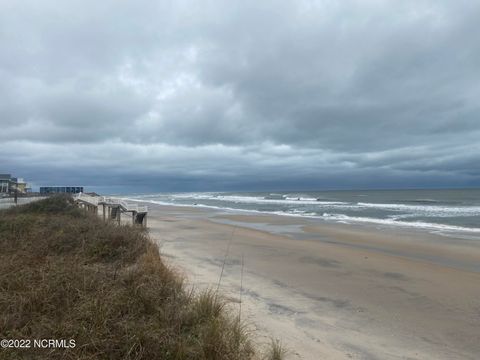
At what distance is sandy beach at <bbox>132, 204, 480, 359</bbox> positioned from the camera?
546 cm

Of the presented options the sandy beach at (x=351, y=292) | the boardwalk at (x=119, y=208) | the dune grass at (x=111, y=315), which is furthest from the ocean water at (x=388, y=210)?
the dune grass at (x=111, y=315)

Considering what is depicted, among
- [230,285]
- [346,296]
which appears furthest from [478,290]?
[230,285]

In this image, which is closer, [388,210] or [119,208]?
[119,208]

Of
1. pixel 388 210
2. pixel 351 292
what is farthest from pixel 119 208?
pixel 388 210

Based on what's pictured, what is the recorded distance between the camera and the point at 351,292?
27.7 feet

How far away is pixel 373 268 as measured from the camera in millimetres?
11422

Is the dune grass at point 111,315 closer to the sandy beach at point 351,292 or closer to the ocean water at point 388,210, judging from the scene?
the sandy beach at point 351,292

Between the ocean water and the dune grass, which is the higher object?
the dune grass

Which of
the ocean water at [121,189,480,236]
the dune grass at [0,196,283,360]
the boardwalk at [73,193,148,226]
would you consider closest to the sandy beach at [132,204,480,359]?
the dune grass at [0,196,283,360]

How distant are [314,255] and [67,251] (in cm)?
931

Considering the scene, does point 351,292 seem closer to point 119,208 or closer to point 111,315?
point 111,315

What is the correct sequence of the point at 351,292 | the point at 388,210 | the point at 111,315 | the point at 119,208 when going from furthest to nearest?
1. the point at 388,210
2. the point at 119,208
3. the point at 351,292
4. the point at 111,315

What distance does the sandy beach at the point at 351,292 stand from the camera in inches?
→ 215

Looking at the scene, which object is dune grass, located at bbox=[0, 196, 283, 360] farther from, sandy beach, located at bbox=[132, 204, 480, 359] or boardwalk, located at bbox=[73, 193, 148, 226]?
boardwalk, located at bbox=[73, 193, 148, 226]
